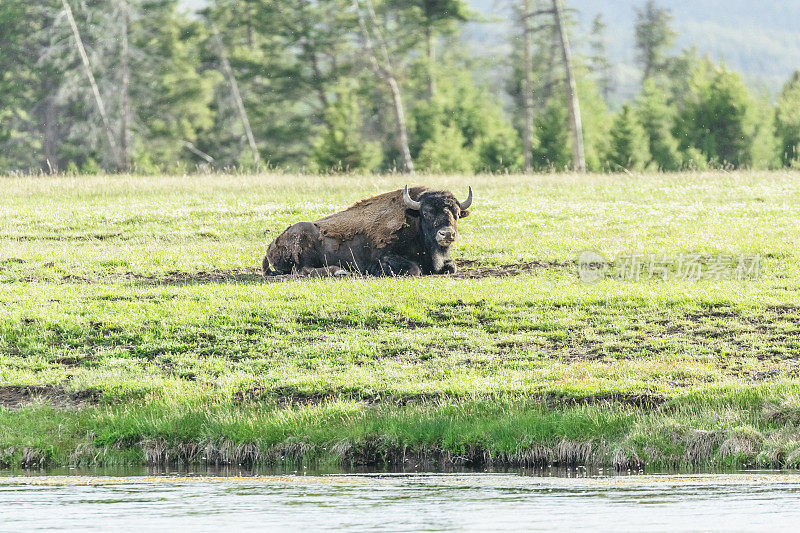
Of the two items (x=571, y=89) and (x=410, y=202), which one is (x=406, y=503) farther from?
(x=571, y=89)

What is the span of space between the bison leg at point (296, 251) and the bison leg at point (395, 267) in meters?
1.40

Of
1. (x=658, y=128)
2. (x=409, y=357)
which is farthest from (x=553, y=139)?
(x=409, y=357)

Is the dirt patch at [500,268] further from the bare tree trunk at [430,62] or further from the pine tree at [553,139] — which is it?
the bare tree trunk at [430,62]

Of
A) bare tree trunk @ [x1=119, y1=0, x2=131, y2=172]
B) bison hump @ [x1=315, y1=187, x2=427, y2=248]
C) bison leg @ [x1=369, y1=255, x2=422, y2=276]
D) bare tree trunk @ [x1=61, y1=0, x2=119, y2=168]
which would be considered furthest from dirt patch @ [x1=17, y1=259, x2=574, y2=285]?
bare tree trunk @ [x1=61, y1=0, x2=119, y2=168]

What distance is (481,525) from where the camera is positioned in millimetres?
9250

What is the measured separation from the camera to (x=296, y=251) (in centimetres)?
2275

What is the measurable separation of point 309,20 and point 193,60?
367 inches

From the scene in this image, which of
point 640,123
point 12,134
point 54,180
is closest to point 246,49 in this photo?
point 12,134

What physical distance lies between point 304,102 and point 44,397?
57655mm

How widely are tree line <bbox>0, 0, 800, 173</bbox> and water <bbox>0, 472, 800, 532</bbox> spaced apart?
4697 cm

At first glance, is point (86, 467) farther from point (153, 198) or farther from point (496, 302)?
point (153, 198)

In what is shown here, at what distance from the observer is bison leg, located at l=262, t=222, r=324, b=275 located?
22750 millimetres

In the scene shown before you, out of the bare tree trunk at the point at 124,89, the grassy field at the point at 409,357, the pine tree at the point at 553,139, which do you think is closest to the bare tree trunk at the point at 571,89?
the pine tree at the point at 553,139

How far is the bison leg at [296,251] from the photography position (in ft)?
74.6
